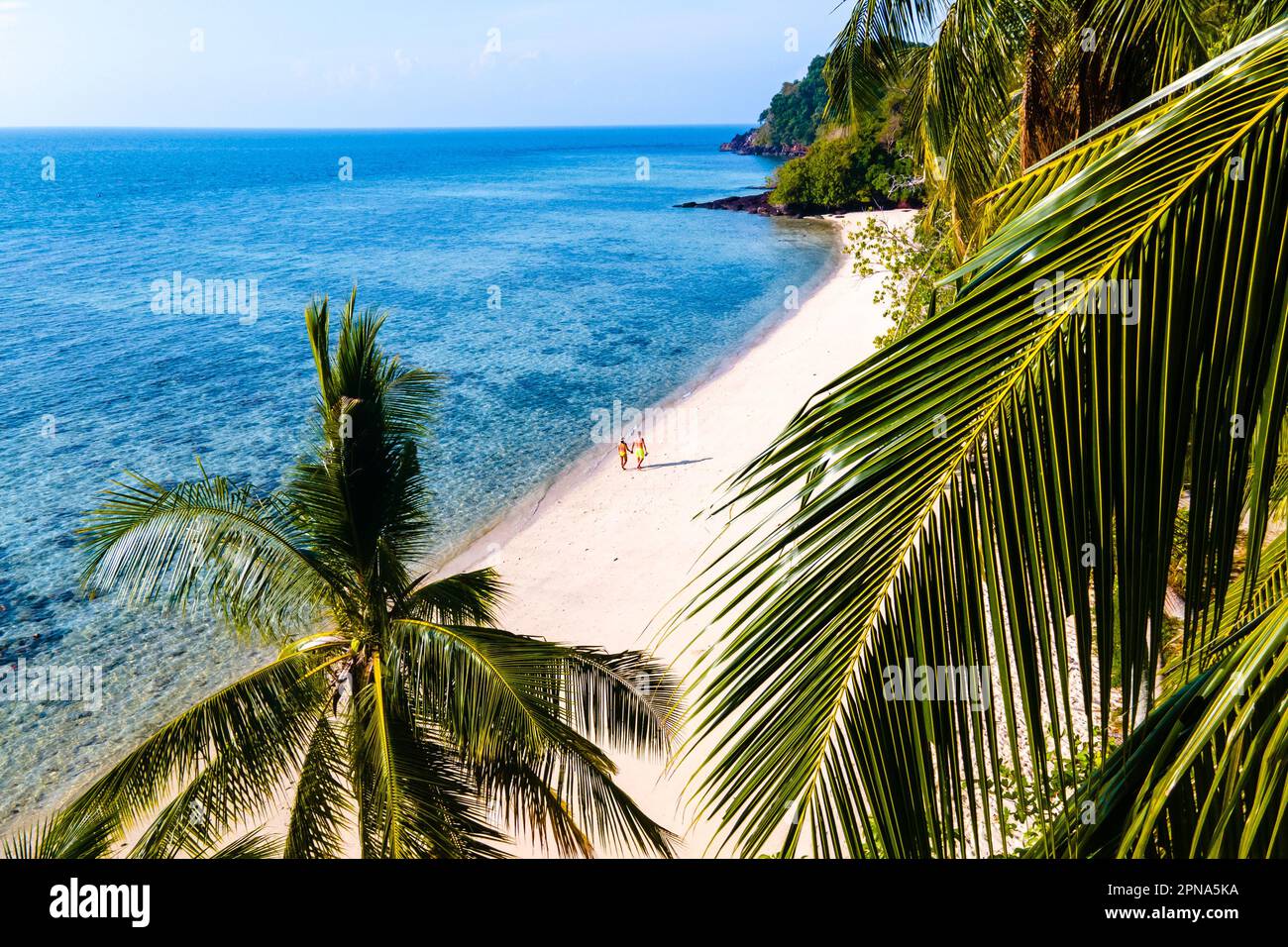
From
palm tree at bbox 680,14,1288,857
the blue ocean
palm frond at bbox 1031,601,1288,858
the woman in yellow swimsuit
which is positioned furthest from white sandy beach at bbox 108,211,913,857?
palm tree at bbox 680,14,1288,857

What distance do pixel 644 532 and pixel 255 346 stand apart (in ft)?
96.0

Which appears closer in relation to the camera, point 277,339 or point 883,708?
point 883,708

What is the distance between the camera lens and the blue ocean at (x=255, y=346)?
1866 cm

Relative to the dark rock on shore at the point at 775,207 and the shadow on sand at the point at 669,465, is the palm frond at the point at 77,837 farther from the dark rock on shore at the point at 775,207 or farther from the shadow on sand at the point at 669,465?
the dark rock on shore at the point at 775,207

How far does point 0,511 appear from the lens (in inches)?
985

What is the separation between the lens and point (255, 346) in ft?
138

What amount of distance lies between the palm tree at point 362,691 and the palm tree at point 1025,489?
570cm

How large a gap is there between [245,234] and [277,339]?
125 feet

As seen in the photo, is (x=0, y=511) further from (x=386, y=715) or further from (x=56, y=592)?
(x=386, y=715)
